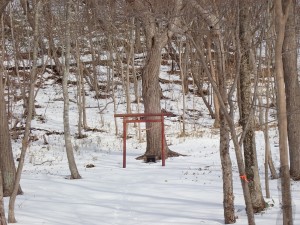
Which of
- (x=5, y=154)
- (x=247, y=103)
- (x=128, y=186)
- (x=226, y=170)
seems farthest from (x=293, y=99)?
(x=5, y=154)

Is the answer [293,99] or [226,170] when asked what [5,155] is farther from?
[293,99]

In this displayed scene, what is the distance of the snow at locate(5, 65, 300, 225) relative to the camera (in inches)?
305

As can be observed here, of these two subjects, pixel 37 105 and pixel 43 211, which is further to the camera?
pixel 37 105

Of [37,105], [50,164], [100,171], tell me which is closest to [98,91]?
[37,105]

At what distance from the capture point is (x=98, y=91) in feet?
91.7

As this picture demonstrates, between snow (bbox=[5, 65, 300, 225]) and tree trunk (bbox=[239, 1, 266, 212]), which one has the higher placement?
tree trunk (bbox=[239, 1, 266, 212])

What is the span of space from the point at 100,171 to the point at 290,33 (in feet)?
19.5

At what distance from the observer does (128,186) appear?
10.5 meters

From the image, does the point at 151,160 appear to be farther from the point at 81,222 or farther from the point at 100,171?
the point at 81,222

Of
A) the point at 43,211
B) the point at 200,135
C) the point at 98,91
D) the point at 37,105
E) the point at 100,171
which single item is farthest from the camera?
the point at 98,91

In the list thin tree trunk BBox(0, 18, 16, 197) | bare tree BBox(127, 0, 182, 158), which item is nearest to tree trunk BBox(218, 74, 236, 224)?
thin tree trunk BBox(0, 18, 16, 197)

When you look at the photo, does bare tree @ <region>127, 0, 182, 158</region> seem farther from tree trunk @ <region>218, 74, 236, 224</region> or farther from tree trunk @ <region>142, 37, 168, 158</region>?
tree trunk @ <region>218, 74, 236, 224</region>

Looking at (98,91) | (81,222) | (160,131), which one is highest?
(98,91)

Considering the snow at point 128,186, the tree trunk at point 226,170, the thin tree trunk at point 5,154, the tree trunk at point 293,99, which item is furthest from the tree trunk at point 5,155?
the tree trunk at point 293,99
